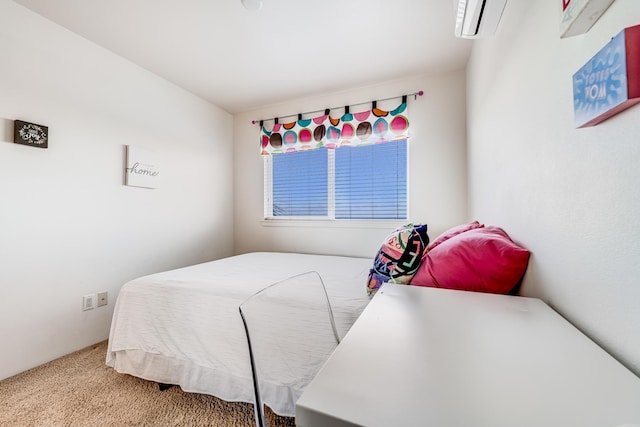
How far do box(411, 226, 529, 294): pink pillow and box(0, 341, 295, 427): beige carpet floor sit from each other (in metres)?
1.07

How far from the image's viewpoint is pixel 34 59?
183cm

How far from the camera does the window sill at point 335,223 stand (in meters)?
2.82

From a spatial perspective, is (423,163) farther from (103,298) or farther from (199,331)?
(103,298)

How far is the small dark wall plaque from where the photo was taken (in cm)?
172

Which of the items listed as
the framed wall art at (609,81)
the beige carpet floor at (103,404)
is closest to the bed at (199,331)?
the beige carpet floor at (103,404)

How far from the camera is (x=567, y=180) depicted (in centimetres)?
76

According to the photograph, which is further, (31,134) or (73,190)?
(73,190)

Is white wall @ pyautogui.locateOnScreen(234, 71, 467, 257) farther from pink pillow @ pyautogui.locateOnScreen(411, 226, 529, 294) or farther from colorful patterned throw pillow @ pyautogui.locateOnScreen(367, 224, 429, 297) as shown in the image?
pink pillow @ pyautogui.locateOnScreen(411, 226, 529, 294)

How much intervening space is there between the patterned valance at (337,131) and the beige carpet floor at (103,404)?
98.6 inches

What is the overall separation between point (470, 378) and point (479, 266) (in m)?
0.69

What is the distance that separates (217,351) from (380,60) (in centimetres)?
263

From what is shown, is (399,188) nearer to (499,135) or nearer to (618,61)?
(499,135)

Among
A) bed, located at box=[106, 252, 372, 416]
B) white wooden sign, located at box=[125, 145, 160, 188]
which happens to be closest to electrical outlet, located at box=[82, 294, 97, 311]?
bed, located at box=[106, 252, 372, 416]

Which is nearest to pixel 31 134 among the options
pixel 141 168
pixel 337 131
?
pixel 141 168
